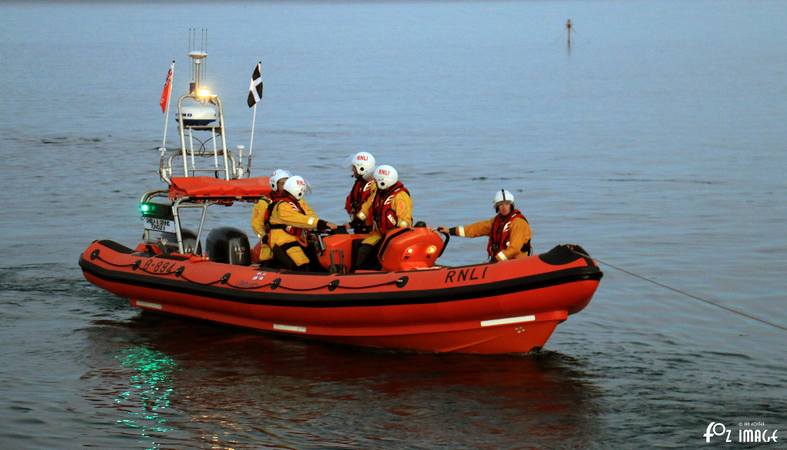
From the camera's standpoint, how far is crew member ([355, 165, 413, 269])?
1139 centimetres

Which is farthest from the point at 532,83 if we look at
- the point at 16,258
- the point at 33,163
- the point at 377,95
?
the point at 16,258

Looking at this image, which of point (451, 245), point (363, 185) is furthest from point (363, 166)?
point (451, 245)

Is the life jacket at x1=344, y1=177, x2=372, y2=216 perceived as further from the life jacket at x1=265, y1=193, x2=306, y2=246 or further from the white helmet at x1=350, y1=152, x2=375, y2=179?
the life jacket at x1=265, y1=193, x2=306, y2=246

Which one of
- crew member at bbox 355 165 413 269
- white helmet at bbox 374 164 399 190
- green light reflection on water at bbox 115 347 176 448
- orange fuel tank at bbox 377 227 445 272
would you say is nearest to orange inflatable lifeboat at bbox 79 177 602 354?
orange fuel tank at bbox 377 227 445 272

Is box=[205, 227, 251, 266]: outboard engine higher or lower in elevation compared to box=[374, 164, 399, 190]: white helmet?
lower

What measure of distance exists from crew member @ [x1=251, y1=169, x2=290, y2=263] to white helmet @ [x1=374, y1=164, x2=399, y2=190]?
96 centimetres

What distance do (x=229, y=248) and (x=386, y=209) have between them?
1891mm

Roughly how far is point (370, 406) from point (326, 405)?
0.35 m

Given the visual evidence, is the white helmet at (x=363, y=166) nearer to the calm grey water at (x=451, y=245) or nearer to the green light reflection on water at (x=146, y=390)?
the calm grey water at (x=451, y=245)

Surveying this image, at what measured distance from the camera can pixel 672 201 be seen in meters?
19.9

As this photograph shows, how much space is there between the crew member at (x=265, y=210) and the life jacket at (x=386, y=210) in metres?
0.96

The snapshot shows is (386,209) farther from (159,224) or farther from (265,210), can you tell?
(159,224)

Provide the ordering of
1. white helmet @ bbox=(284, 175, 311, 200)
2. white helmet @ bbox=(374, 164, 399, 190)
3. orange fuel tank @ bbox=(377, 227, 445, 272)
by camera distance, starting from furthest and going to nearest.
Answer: white helmet @ bbox=(284, 175, 311, 200)
white helmet @ bbox=(374, 164, 399, 190)
orange fuel tank @ bbox=(377, 227, 445, 272)

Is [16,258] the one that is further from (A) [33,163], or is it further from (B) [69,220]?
(A) [33,163]
